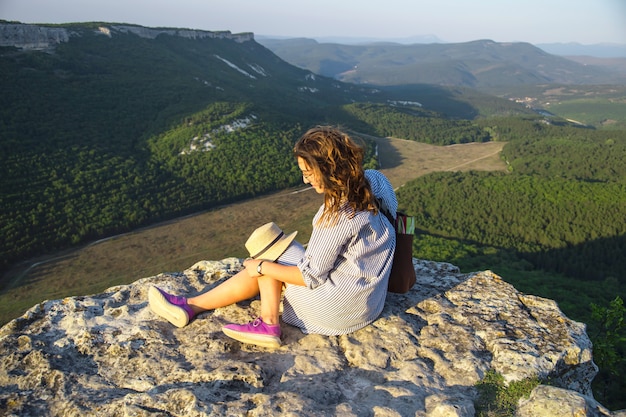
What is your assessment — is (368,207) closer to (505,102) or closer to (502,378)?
(502,378)

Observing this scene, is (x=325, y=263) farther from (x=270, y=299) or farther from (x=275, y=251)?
(x=270, y=299)

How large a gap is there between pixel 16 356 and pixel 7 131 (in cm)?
2902

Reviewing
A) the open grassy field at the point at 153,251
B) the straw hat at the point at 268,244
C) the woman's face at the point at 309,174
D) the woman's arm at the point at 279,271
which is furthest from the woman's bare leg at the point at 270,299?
the open grassy field at the point at 153,251

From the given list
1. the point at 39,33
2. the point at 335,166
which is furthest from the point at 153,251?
the point at 39,33

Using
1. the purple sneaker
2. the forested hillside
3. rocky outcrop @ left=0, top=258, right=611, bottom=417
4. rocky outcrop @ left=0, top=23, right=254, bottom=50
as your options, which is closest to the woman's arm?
rocky outcrop @ left=0, top=258, right=611, bottom=417

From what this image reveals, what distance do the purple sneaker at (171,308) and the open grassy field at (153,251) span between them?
1544 cm

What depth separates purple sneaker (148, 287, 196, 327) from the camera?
15.7 feet

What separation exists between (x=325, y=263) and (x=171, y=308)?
2.03m

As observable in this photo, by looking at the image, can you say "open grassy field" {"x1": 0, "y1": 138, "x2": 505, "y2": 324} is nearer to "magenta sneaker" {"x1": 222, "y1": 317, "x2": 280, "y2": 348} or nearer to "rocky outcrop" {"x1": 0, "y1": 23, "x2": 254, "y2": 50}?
"magenta sneaker" {"x1": 222, "y1": 317, "x2": 280, "y2": 348}

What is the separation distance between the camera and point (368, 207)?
13.0ft

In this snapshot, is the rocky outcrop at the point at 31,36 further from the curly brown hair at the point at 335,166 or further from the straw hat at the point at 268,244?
the curly brown hair at the point at 335,166

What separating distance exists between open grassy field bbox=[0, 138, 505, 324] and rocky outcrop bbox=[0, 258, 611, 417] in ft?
50.3

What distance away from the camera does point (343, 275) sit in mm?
4105

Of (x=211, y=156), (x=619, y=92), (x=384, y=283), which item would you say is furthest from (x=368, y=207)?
(x=619, y=92)
